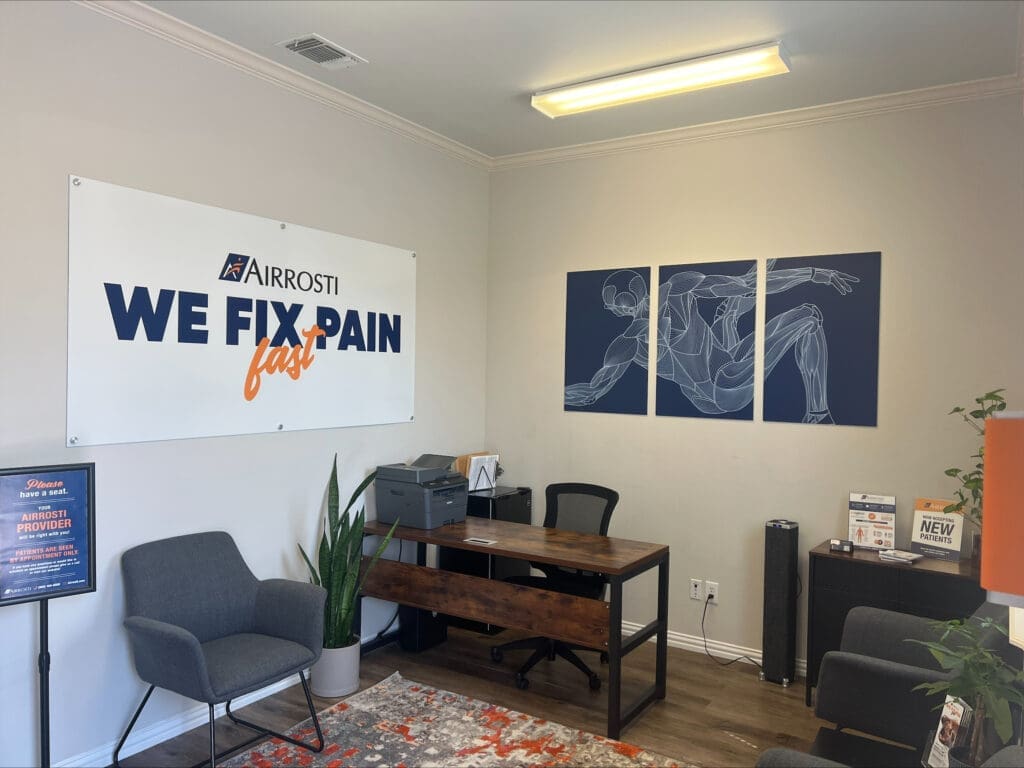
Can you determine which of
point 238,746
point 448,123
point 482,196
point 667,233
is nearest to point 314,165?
point 448,123

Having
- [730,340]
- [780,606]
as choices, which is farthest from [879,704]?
[730,340]

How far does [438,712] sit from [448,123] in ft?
10.5

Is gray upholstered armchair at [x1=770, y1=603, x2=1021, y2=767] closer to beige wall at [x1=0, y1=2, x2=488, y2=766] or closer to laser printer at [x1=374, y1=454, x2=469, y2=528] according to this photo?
laser printer at [x1=374, y1=454, x2=469, y2=528]

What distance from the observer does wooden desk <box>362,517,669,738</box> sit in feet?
10.9

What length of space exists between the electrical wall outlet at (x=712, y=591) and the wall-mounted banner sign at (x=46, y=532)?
319cm

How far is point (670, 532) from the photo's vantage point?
4.56 metres

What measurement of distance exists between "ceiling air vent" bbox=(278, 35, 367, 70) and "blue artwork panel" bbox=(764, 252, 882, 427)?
8.11 feet

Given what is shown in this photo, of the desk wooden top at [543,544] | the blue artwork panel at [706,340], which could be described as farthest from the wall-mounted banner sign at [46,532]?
the blue artwork panel at [706,340]

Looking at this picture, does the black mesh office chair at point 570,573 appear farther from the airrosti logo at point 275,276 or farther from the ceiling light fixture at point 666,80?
the ceiling light fixture at point 666,80

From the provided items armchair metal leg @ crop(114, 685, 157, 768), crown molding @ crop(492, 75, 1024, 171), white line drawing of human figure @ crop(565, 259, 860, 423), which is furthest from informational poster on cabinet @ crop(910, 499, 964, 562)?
armchair metal leg @ crop(114, 685, 157, 768)

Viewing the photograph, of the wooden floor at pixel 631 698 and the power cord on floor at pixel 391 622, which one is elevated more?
the power cord on floor at pixel 391 622

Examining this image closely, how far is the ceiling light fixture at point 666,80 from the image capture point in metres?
3.33

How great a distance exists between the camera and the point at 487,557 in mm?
4418

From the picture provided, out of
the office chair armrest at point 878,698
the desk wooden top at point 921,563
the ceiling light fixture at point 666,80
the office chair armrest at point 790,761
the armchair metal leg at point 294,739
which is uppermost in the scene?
the ceiling light fixture at point 666,80
